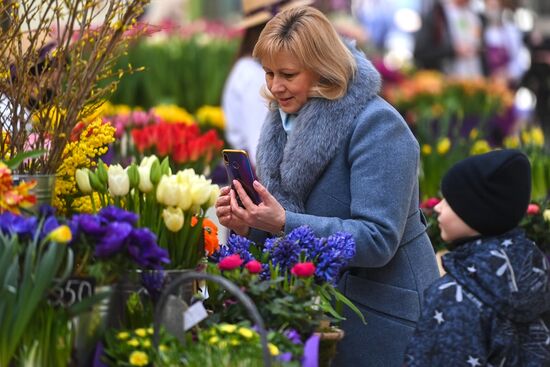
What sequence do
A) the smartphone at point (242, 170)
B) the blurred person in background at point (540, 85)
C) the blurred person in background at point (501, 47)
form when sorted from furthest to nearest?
1. the blurred person in background at point (540, 85)
2. the blurred person in background at point (501, 47)
3. the smartphone at point (242, 170)

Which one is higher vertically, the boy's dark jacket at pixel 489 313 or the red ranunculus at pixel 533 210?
the boy's dark jacket at pixel 489 313

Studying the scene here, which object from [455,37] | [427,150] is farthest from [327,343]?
[455,37]

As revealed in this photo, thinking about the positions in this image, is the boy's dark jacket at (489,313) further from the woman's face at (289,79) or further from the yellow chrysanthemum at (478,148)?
the yellow chrysanthemum at (478,148)

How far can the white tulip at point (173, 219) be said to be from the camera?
8.52ft

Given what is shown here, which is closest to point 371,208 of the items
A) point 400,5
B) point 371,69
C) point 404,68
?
point 371,69

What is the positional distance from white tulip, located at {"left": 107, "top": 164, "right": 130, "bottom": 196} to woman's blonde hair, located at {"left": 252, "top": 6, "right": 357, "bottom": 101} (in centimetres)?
63

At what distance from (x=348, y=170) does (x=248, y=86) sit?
2822mm

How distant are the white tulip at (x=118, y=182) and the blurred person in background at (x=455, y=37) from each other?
9.56 m

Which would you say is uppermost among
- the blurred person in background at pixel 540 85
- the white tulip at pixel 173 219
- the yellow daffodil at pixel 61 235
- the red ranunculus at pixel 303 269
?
the yellow daffodil at pixel 61 235

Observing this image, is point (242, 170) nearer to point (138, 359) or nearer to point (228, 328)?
point (228, 328)

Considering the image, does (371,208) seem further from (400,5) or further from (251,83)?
(400,5)

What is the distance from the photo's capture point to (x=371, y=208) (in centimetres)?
297

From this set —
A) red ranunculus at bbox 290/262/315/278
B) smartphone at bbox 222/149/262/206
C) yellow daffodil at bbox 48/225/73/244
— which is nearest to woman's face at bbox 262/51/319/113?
smartphone at bbox 222/149/262/206

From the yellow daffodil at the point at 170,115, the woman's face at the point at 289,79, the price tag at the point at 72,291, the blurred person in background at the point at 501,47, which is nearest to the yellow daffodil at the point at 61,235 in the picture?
the price tag at the point at 72,291
